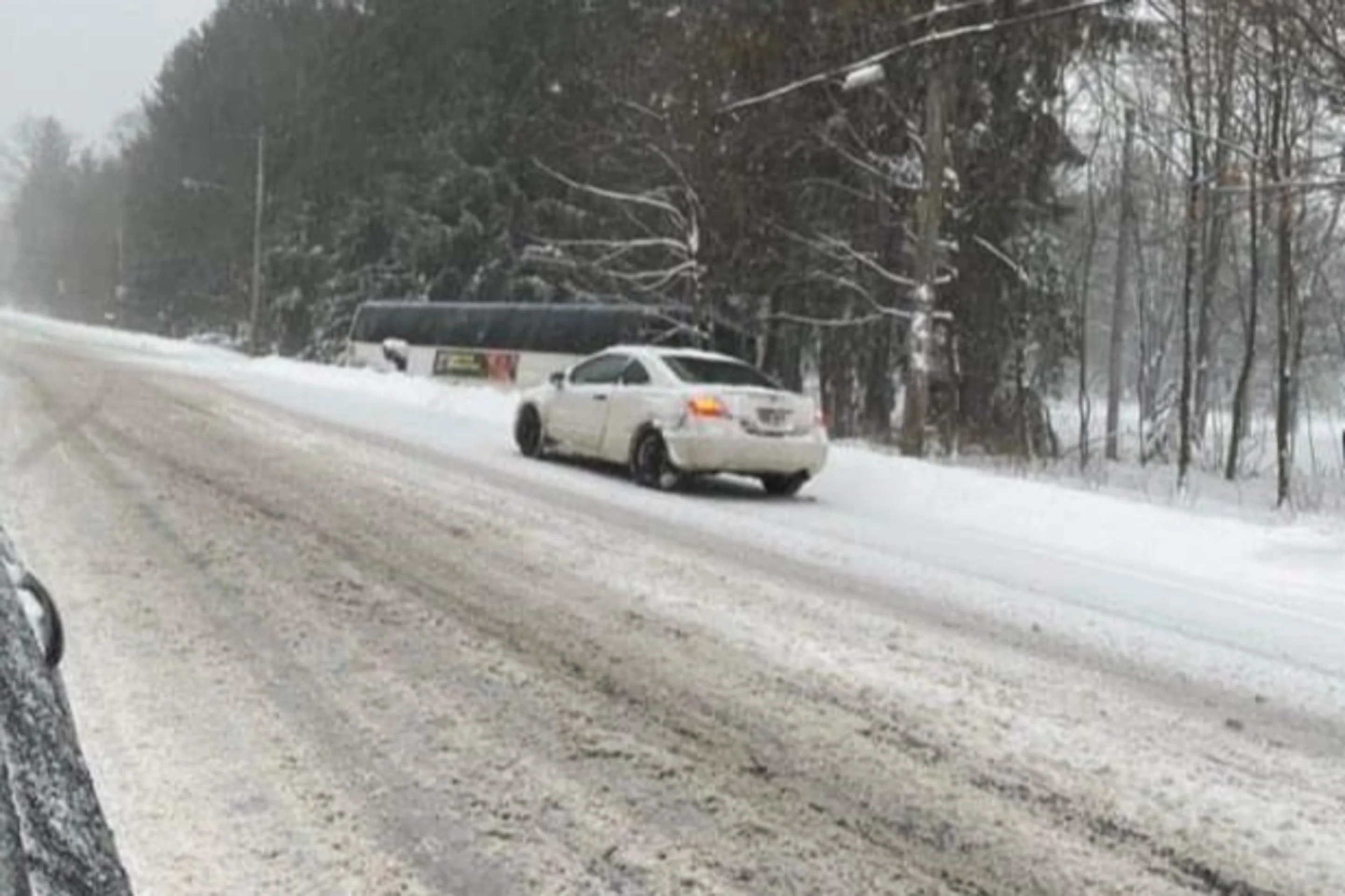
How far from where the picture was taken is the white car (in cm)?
1331

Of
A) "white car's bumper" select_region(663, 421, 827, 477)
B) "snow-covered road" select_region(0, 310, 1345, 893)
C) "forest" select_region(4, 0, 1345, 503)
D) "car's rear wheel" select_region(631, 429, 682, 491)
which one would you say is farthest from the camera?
"forest" select_region(4, 0, 1345, 503)

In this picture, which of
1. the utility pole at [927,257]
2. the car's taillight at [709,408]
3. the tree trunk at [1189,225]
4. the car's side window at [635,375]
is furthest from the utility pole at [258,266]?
the car's taillight at [709,408]

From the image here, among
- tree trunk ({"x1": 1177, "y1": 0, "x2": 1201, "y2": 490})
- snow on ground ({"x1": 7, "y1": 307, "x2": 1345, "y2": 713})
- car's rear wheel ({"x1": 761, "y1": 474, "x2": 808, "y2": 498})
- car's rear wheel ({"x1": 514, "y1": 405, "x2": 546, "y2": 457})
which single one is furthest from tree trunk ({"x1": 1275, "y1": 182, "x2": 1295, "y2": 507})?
car's rear wheel ({"x1": 514, "y1": 405, "x2": 546, "y2": 457})

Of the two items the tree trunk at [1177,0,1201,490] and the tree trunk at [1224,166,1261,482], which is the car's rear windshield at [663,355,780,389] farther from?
the tree trunk at [1224,166,1261,482]

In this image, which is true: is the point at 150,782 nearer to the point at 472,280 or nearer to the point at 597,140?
the point at 597,140

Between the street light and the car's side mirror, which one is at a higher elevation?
the street light

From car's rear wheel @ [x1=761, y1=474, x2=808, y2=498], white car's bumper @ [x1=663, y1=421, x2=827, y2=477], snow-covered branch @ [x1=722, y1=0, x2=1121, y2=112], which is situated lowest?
car's rear wheel @ [x1=761, y1=474, x2=808, y2=498]

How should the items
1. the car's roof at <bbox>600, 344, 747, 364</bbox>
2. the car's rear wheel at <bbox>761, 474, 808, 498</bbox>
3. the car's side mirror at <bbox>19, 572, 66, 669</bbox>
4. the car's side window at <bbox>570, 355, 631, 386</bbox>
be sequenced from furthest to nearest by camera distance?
the car's side window at <bbox>570, 355, 631, 386</bbox>
the car's roof at <bbox>600, 344, 747, 364</bbox>
the car's rear wheel at <bbox>761, 474, 808, 498</bbox>
the car's side mirror at <bbox>19, 572, 66, 669</bbox>

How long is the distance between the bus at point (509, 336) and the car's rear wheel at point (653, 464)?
484 inches

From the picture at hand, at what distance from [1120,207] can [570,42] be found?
18.5 m

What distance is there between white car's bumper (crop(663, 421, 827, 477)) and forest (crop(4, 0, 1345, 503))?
16.3 ft

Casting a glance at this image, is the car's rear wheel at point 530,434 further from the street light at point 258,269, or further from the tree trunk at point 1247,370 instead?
the street light at point 258,269

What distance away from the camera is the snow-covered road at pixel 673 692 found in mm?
3938

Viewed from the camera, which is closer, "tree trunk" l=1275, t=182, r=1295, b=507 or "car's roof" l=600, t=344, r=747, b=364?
"car's roof" l=600, t=344, r=747, b=364
